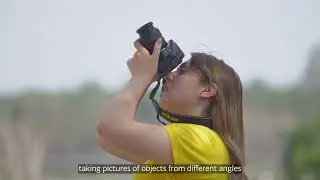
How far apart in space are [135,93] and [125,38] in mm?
450

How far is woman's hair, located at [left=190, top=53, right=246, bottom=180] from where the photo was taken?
77 centimetres

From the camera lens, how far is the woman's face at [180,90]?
77cm

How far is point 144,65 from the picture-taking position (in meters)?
0.71

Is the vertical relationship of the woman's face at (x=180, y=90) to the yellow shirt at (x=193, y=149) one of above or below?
above

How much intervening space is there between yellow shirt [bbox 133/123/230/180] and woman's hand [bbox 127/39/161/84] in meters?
0.09

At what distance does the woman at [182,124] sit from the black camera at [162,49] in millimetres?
11

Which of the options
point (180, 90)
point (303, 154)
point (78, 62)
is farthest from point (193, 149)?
point (303, 154)

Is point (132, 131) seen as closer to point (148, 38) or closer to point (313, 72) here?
point (148, 38)

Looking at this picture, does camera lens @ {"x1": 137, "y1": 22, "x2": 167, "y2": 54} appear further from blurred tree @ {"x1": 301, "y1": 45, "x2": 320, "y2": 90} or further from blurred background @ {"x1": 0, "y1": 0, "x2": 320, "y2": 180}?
blurred tree @ {"x1": 301, "y1": 45, "x2": 320, "y2": 90}

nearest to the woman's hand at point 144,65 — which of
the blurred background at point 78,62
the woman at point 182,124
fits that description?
the woman at point 182,124

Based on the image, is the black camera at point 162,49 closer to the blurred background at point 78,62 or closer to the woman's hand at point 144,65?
the woman's hand at point 144,65

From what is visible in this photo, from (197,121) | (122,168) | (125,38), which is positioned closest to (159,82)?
(197,121)

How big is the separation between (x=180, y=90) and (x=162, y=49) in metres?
0.08

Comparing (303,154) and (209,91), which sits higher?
(209,91)
